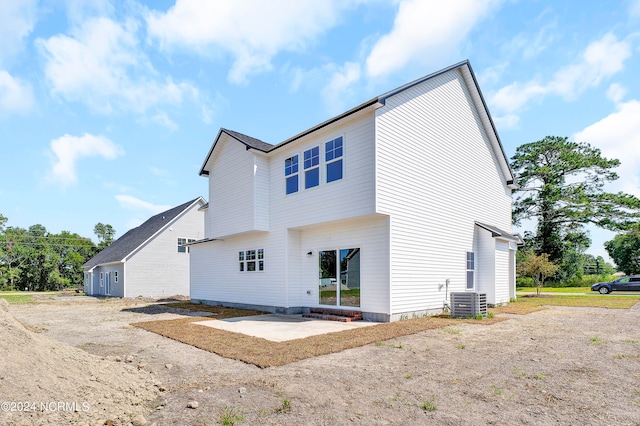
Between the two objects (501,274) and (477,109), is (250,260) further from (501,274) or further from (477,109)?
(477,109)

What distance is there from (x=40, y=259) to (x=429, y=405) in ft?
202

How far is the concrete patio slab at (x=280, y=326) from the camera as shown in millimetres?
9656

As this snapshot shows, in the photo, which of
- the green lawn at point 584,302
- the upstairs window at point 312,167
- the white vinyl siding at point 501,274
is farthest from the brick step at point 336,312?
the green lawn at point 584,302

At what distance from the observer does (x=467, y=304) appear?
41.4ft

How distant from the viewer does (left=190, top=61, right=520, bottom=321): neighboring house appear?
1185 cm

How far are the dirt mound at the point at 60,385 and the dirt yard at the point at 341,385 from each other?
14 mm

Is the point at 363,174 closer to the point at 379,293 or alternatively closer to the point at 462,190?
the point at 379,293

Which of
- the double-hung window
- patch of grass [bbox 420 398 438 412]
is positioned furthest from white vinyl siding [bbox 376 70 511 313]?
patch of grass [bbox 420 398 438 412]

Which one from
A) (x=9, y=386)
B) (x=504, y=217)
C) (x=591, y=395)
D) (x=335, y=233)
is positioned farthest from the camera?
(x=504, y=217)

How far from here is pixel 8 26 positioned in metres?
9.23

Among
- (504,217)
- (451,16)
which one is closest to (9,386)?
(451,16)

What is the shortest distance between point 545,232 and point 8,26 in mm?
39969

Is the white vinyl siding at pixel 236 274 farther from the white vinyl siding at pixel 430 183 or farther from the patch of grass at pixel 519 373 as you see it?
the patch of grass at pixel 519 373

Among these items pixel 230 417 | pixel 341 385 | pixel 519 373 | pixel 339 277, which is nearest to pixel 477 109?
pixel 339 277
